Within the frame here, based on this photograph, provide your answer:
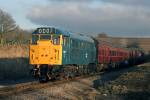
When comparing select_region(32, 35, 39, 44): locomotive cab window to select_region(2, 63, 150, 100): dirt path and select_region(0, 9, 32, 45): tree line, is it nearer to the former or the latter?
select_region(2, 63, 150, 100): dirt path

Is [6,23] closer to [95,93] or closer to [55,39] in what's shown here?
[55,39]

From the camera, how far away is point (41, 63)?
28.2 metres

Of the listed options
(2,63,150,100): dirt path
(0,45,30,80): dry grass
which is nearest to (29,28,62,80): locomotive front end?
(2,63,150,100): dirt path

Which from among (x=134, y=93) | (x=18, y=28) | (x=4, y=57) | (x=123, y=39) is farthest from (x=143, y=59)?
(x=134, y=93)

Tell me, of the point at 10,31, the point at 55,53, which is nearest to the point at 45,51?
the point at 55,53

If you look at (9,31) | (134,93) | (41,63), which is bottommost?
(134,93)

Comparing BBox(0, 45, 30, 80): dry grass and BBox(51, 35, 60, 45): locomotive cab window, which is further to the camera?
BBox(0, 45, 30, 80): dry grass

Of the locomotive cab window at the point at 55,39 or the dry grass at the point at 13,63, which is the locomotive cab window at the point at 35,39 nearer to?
the locomotive cab window at the point at 55,39

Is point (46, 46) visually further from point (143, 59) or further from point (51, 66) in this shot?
point (143, 59)

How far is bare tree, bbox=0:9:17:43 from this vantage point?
2780 inches

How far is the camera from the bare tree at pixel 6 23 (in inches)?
2780

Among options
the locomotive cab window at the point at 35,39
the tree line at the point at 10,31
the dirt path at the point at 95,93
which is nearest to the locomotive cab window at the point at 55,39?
the locomotive cab window at the point at 35,39

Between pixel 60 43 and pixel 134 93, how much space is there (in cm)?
758

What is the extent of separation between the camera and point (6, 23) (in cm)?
7231
